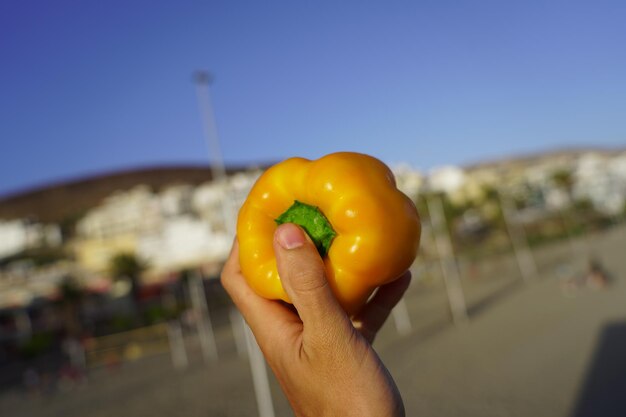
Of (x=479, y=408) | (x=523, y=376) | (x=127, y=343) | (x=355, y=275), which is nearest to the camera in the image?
(x=355, y=275)

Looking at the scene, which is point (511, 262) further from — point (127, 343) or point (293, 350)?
point (293, 350)

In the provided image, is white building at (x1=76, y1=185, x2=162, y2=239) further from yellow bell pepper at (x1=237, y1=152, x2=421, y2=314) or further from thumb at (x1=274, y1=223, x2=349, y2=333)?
thumb at (x1=274, y1=223, x2=349, y2=333)

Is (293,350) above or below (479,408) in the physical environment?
above

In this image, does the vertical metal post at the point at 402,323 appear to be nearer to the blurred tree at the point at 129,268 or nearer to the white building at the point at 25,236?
the blurred tree at the point at 129,268

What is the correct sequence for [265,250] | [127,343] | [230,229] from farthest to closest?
[127,343] → [230,229] → [265,250]

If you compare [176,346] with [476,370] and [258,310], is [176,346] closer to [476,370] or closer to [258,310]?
[476,370]

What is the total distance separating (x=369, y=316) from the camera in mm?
2203

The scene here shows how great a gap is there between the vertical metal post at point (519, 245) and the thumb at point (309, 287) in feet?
84.7

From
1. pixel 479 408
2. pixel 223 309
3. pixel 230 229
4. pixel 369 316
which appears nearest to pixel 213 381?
pixel 230 229

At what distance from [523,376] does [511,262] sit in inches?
1198

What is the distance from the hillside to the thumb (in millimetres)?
112904

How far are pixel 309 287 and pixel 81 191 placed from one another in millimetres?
139344

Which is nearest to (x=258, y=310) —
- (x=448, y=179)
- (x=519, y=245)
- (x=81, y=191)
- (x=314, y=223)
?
(x=314, y=223)

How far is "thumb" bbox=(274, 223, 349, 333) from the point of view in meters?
1.57
